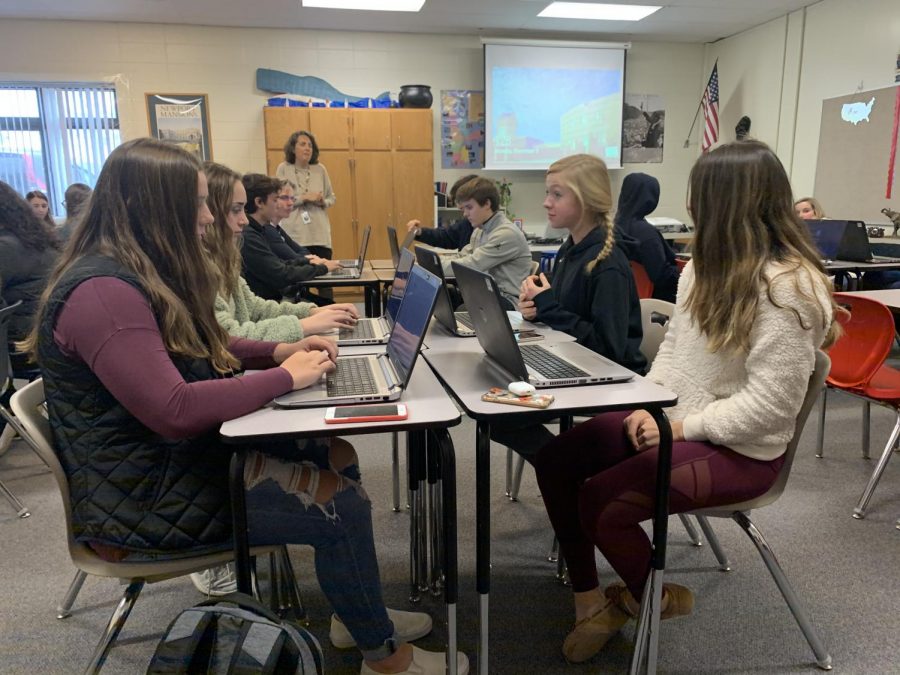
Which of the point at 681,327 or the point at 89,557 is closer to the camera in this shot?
the point at 89,557

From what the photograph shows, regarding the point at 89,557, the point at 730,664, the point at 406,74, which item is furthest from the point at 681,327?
Result: the point at 406,74

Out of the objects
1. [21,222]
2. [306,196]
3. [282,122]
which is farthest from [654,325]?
[282,122]

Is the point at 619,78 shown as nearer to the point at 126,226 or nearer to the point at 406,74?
the point at 406,74

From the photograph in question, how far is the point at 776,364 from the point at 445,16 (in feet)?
18.4

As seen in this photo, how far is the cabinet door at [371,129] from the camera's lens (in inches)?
247

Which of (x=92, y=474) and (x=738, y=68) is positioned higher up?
(x=738, y=68)

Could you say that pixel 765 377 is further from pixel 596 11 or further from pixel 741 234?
pixel 596 11

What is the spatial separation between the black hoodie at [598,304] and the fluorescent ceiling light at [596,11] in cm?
451

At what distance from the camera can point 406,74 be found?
6.70 metres

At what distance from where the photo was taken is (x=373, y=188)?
643 cm

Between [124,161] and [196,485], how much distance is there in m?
0.66

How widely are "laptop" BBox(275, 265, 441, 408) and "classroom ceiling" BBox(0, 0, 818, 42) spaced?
4769mm

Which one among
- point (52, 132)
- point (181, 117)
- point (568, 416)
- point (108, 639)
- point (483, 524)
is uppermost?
point (181, 117)

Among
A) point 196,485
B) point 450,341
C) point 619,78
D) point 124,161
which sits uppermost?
point 619,78
